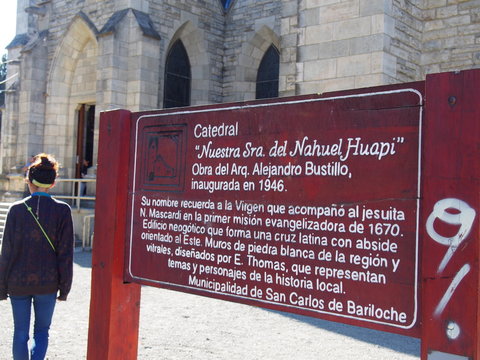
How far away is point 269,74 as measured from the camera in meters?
16.4

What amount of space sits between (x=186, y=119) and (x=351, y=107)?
1.00m

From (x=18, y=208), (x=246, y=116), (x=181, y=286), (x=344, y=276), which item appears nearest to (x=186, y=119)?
(x=246, y=116)

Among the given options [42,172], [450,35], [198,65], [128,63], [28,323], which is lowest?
[28,323]

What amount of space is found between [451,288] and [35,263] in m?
2.78

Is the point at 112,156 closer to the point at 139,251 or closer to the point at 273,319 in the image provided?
the point at 139,251

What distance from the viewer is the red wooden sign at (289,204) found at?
2.12 m

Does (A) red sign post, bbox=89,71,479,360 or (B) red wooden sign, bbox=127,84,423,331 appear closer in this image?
(A) red sign post, bbox=89,71,479,360

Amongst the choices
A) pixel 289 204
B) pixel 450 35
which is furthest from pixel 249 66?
pixel 289 204

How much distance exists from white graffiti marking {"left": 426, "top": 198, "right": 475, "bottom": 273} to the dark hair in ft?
9.32

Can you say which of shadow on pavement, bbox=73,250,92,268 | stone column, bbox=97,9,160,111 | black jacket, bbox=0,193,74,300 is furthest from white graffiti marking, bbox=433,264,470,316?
stone column, bbox=97,9,160,111

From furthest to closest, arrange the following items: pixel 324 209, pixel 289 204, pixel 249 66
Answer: pixel 249 66 < pixel 289 204 < pixel 324 209

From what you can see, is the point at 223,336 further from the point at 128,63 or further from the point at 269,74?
the point at 269,74

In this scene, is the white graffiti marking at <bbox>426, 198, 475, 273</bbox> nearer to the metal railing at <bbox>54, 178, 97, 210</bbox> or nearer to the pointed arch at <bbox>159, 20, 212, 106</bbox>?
the metal railing at <bbox>54, 178, 97, 210</bbox>

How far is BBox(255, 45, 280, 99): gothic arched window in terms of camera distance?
1620 centimetres
